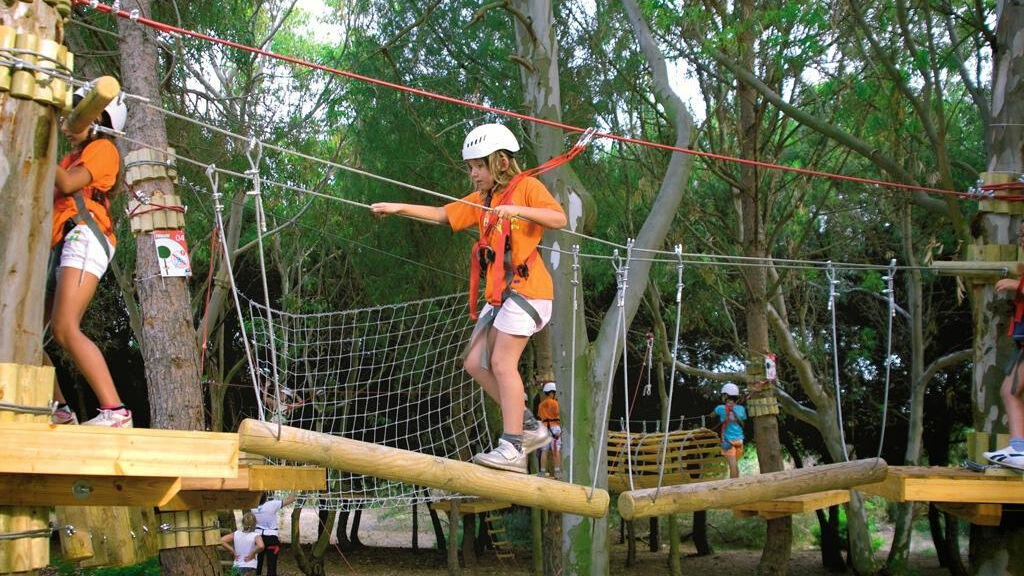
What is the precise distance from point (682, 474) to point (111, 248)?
7.88 m

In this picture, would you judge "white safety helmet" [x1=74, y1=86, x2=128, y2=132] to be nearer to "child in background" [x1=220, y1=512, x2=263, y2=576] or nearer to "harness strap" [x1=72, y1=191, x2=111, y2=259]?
"harness strap" [x1=72, y1=191, x2=111, y2=259]

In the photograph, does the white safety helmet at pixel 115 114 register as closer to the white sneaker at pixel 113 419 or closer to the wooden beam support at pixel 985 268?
the white sneaker at pixel 113 419

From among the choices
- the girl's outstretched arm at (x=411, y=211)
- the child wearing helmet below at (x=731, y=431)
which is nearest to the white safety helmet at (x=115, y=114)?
the girl's outstretched arm at (x=411, y=211)

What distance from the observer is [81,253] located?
3.27m

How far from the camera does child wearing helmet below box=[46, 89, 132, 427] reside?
3230mm

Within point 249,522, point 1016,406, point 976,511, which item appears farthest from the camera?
point 249,522

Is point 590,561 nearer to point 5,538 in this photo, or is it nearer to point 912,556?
point 5,538

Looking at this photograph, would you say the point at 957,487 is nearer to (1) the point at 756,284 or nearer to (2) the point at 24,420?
(2) the point at 24,420

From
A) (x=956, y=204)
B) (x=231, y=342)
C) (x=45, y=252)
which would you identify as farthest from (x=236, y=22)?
(x=45, y=252)

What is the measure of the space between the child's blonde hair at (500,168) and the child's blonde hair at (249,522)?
19.6 ft

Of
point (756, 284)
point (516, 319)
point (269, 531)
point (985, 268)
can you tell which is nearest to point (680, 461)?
point (756, 284)

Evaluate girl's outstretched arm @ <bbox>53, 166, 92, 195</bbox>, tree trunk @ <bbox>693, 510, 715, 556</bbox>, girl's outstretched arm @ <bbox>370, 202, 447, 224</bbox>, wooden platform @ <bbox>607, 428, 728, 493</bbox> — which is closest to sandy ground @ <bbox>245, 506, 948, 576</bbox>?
tree trunk @ <bbox>693, 510, 715, 556</bbox>

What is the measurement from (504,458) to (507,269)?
Answer: 0.67m

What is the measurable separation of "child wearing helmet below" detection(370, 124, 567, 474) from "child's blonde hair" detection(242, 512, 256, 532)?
5.70m
